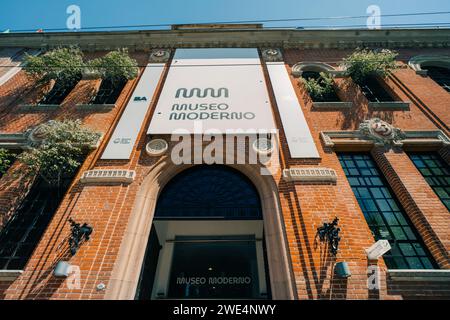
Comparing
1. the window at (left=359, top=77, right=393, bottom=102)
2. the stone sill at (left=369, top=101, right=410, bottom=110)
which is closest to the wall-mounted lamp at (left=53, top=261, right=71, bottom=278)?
the stone sill at (left=369, top=101, right=410, bottom=110)

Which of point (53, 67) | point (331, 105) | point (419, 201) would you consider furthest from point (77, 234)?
point (331, 105)

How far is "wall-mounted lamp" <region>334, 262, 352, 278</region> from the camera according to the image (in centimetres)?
389

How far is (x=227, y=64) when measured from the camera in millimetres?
9094

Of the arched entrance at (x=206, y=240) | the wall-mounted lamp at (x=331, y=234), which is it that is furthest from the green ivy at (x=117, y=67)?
the wall-mounted lamp at (x=331, y=234)

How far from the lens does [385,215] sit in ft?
18.2

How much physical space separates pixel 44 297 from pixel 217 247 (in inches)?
178

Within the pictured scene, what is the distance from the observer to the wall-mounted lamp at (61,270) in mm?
3939

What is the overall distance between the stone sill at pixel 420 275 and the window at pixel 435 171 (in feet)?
7.13

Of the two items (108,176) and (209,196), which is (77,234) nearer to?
(108,176)

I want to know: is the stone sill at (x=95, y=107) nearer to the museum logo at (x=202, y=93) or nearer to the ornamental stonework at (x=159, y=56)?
the museum logo at (x=202, y=93)

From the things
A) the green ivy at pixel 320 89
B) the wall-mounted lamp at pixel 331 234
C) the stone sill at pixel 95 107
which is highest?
the green ivy at pixel 320 89
